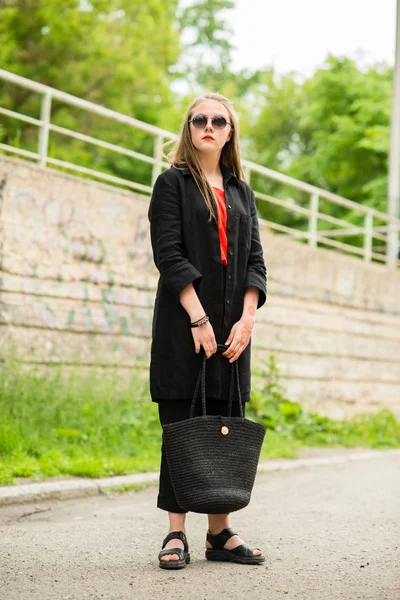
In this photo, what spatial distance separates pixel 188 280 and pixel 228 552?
125 cm

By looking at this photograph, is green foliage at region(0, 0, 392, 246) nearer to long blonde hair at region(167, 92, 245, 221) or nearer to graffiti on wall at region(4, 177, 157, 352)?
graffiti on wall at region(4, 177, 157, 352)

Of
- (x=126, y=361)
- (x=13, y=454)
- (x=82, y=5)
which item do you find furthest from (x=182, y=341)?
(x=82, y=5)

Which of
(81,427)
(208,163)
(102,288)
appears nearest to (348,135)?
(102,288)

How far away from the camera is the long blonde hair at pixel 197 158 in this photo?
409 cm

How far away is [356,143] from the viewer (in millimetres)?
24750

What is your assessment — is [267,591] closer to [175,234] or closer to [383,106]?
[175,234]

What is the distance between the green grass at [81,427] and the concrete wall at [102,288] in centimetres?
34

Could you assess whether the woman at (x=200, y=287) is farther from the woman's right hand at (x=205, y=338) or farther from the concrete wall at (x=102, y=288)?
the concrete wall at (x=102, y=288)

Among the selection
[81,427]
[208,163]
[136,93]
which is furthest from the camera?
[136,93]

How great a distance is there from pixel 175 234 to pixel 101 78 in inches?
737

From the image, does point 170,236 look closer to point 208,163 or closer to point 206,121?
point 208,163

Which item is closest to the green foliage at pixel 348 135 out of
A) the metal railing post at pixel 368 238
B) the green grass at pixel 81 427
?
the metal railing post at pixel 368 238

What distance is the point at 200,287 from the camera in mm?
3980

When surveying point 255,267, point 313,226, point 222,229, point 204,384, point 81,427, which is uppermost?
point 313,226
